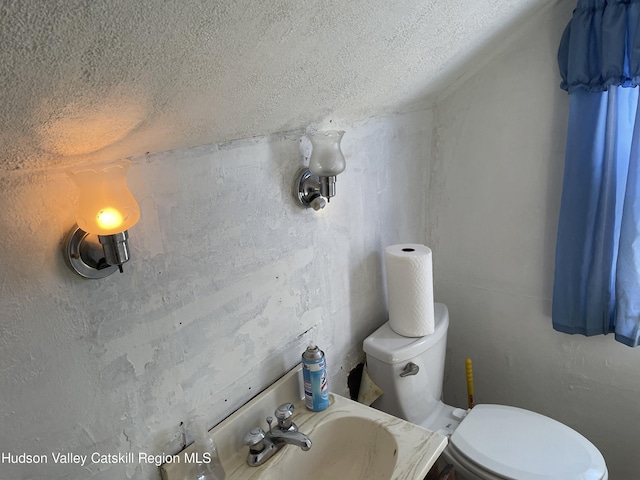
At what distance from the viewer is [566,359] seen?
5.37 ft

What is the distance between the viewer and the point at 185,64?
0.65m

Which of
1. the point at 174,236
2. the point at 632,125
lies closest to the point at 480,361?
the point at 632,125

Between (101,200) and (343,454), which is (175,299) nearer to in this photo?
(101,200)

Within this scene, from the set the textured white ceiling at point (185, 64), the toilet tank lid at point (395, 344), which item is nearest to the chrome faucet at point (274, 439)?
the toilet tank lid at point (395, 344)

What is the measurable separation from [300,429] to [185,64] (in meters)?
0.86

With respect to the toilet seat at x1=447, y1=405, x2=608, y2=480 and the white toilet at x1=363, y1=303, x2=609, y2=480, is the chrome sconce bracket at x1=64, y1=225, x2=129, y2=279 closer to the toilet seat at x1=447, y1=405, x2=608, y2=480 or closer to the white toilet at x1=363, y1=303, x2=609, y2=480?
the white toilet at x1=363, y1=303, x2=609, y2=480

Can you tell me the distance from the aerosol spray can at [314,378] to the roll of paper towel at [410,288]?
0.35 m

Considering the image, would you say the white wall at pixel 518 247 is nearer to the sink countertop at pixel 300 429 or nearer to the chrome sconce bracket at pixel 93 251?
the sink countertop at pixel 300 429

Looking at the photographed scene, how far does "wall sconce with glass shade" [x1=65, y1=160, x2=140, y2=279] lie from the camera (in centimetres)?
68

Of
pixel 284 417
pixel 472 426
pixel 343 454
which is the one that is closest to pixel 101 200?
pixel 284 417

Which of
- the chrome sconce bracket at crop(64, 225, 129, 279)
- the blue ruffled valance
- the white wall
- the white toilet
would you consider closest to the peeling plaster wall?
the chrome sconce bracket at crop(64, 225, 129, 279)

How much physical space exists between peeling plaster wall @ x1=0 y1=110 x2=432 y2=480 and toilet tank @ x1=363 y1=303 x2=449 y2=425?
0.10 m

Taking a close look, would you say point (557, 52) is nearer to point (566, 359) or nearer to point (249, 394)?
point (566, 359)

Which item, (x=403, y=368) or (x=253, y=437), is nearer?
(x=253, y=437)
